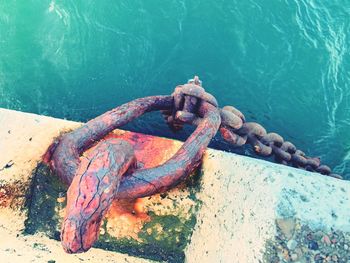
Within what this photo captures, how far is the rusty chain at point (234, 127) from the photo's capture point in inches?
80.1

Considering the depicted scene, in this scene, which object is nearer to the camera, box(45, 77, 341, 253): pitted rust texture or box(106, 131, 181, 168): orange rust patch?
box(45, 77, 341, 253): pitted rust texture

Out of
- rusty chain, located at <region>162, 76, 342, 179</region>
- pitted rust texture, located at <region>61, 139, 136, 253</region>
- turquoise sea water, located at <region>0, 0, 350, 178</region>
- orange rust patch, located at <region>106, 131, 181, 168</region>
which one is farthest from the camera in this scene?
turquoise sea water, located at <region>0, 0, 350, 178</region>

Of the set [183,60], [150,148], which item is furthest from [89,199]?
[183,60]

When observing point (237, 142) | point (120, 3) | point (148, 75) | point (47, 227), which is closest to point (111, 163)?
point (47, 227)

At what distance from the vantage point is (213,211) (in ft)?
5.30

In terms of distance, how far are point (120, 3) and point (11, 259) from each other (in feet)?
8.02

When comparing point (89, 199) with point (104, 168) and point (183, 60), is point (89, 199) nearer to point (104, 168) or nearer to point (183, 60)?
point (104, 168)

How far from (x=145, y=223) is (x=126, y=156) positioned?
44cm

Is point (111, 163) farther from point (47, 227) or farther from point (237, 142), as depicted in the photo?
point (237, 142)

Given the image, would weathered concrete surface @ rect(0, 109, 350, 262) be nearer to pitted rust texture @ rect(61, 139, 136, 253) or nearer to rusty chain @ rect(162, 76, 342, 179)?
rusty chain @ rect(162, 76, 342, 179)

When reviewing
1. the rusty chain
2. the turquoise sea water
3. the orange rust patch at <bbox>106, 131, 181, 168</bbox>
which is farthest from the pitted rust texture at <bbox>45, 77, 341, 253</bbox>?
the turquoise sea water

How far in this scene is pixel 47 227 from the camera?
1.73 m

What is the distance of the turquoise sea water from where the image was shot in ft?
9.96

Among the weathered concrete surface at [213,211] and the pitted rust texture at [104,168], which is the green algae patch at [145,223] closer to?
the weathered concrete surface at [213,211]
